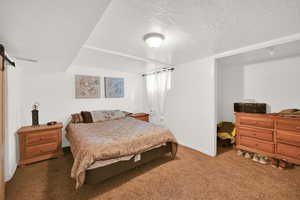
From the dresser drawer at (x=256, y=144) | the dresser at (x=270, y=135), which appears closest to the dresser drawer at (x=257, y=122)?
the dresser at (x=270, y=135)

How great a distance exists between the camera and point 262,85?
2.78m

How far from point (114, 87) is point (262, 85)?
12.8 ft

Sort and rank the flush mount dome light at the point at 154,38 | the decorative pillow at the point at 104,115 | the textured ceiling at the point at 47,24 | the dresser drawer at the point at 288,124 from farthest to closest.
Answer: the decorative pillow at the point at 104,115 < the dresser drawer at the point at 288,124 < the flush mount dome light at the point at 154,38 < the textured ceiling at the point at 47,24

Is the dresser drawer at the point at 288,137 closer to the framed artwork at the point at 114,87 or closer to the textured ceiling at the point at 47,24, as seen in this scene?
the textured ceiling at the point at 47,24

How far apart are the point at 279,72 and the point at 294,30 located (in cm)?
139

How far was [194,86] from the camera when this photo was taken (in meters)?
2.85

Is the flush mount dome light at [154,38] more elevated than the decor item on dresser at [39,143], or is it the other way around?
the flush mount dome light at [154,38]

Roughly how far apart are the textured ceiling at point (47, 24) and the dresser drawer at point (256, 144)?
330 cm

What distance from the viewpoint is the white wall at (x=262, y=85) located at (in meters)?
2.42

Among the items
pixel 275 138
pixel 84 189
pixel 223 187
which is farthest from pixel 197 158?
pixel 84 189

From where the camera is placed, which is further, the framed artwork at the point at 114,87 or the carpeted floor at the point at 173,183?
the framed artwork at the point at 114,87

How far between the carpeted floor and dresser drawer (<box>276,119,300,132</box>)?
69cm

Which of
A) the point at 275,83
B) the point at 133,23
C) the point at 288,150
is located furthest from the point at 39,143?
the point at 275,83

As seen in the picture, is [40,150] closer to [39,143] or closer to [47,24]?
[39,143]
